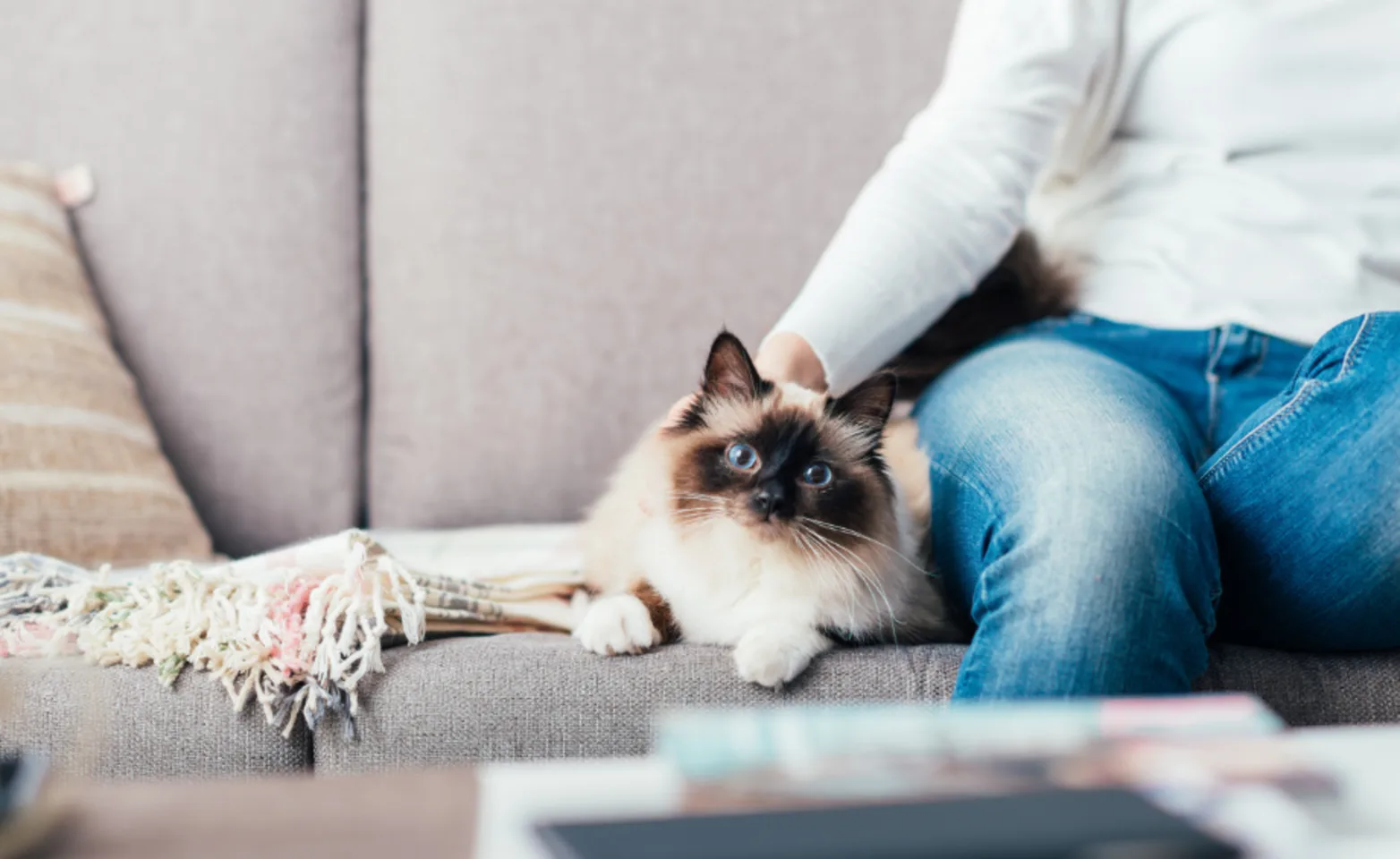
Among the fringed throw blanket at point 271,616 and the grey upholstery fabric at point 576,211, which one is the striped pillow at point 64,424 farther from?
the grey upholstery fabric at point 576,211

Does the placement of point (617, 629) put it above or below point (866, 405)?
below

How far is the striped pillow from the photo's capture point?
4.82 feet

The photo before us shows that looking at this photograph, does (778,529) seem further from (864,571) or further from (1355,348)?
(1355,348)

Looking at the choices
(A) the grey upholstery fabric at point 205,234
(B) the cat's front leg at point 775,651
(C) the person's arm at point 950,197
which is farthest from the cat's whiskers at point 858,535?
(A) the grey upholstery fabric at point 205,234

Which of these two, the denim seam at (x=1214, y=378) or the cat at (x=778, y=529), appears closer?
the cat at (x=778, y=529)

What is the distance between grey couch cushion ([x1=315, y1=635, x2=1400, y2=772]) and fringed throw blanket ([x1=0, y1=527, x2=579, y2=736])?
0.14 feet

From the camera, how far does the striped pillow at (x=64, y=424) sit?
1.47 meters

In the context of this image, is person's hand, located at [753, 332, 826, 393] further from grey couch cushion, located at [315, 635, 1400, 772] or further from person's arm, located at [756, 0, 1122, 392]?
grey couch cushion, located at [315, 635, 1400, 772]

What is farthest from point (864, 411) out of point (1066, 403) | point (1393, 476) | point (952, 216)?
point (1393, 476)

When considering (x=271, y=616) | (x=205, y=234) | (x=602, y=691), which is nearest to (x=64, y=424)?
(x=205, y=234)

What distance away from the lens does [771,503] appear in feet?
3.80

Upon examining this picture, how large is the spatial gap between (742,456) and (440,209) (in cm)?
95

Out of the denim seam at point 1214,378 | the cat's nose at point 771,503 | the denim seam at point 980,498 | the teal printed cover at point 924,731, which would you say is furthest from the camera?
the denim seam at point 1214,378

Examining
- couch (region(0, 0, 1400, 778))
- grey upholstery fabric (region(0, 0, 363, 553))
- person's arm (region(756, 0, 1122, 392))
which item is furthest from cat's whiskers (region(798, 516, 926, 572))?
grey upholstery fabric (region(0, 0, 363, 553))
